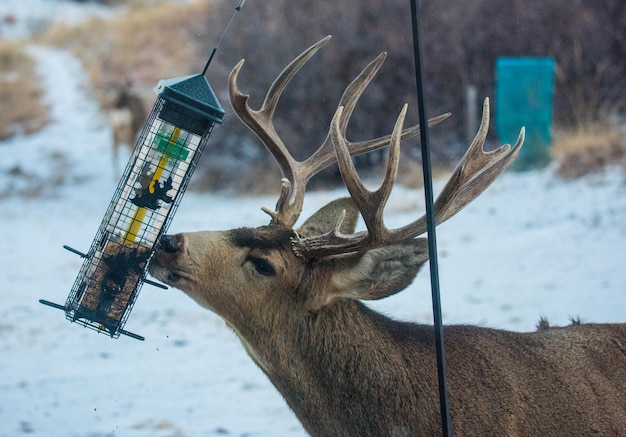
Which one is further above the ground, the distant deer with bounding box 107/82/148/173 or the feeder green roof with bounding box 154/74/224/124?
the distant deer with bounding box 107/82/148/173

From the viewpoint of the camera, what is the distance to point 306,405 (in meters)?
3.67

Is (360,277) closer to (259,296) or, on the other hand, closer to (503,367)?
(259,296)

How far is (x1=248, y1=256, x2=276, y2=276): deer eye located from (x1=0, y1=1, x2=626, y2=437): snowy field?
219cm

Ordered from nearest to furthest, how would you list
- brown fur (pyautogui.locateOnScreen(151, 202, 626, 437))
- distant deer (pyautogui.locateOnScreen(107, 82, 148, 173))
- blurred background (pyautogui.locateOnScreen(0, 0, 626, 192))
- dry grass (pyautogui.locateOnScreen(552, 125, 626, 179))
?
brown fur (pyautogui.locateOnScreen(151, 202, 626, 437)) → dry grass (pyautogui.locateOnScreen(552, 125, 626, 179)) → blurred background (pyautogui.locateOnScreen(0, 0, 626, 192)) → distant deer (pyautogui.locateOnScreen(107, 82, 148, 173))

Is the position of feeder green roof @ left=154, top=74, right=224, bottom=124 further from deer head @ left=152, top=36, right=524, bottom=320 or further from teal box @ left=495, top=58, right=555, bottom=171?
teal box @ left=495, top=58, right=555, bottom=171

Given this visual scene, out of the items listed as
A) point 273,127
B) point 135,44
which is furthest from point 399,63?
point 135,44

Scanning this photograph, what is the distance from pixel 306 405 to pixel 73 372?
4034 mm

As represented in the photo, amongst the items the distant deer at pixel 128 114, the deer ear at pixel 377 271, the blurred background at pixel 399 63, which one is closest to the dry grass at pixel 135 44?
the distant deer at pixel 128 114

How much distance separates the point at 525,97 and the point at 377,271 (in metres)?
11.1

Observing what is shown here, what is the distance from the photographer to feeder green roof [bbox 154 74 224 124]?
3.49 meters

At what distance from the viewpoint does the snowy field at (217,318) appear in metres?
6.21

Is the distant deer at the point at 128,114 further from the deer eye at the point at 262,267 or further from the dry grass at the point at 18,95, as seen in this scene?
the deer eye at the point at 262,267

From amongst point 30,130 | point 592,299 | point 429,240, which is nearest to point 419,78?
point 429,240

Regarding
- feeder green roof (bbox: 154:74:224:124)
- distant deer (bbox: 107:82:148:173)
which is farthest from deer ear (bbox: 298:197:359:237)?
distant deer (bbox: 107:82:148:173)
